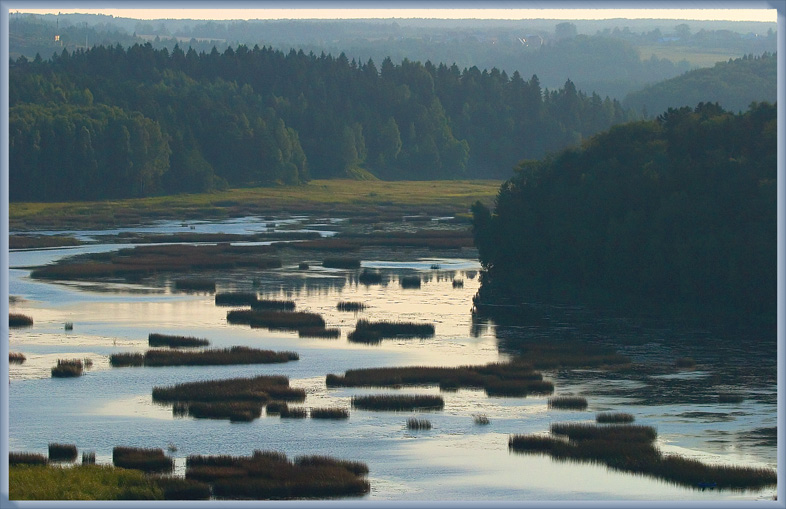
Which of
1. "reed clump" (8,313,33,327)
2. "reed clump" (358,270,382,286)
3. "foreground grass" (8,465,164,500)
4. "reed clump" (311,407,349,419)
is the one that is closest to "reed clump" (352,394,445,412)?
"reed clump" (311,407,349,419)

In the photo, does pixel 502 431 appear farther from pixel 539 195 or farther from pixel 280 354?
pixel 539 195

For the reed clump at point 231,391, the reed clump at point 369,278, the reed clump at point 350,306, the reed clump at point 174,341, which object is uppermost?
the reed clump at point 369,278

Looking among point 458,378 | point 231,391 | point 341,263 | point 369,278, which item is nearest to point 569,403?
point 458,378

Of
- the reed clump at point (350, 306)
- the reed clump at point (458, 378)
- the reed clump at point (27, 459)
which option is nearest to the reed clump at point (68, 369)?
the reed clump at point (458, 378)

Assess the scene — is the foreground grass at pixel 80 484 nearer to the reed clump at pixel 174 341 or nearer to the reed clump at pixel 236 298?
the reed clump at pixel 174 341

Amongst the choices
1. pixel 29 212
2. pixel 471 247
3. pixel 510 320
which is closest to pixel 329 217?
pixel 29 212

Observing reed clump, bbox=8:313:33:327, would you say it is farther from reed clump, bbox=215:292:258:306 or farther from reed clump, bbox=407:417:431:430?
reed clump, bbox=407:417:431:430
